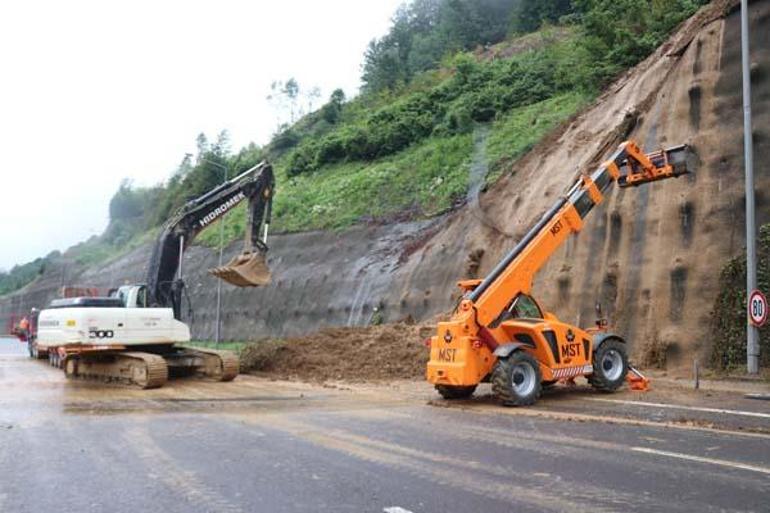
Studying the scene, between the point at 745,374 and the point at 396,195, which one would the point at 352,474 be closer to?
the point at 745,374

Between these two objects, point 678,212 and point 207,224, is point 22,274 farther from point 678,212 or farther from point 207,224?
point 678,212

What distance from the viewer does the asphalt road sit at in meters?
6.32

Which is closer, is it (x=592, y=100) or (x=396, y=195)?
(x=592, y=100)

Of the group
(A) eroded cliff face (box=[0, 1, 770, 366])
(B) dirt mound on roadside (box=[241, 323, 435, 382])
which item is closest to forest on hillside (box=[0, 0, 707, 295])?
(A) eroded cliff face (box=[0, 1, 770, 366])

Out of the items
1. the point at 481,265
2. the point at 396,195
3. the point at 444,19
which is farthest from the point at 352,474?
the point at 444,19

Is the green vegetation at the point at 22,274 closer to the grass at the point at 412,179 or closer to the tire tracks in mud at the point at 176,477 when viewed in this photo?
the grass at the point at 412,179

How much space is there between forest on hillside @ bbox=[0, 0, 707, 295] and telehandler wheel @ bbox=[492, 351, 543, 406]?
18.7 metres

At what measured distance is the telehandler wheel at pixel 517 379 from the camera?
1276 cm

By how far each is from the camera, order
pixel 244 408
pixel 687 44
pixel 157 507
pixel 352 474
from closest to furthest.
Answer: pixel 157 507 < pixel 352 474 < pixel 244 408 < pixel 687 44

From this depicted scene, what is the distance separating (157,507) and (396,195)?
107ft

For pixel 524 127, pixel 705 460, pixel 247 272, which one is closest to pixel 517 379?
pixel 705 460

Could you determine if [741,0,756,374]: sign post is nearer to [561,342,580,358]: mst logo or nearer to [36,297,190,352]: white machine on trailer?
[561,342,580,358]: mst logo

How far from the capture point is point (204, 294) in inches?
1799

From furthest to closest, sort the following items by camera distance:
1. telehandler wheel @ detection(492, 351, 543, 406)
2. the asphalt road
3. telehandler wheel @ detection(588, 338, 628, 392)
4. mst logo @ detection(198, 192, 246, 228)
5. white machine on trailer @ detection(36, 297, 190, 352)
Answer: mst logo @ detection(198, 192, 246, 228), white machine on trailer @ detection(36, 297, 190, 352), telehandler wheel @ detection(588, 338, 628, 392), telehandler wheel @ detection(492, 351, 543, 406), the asphalt road
